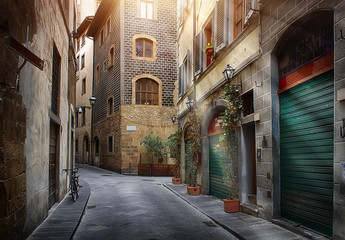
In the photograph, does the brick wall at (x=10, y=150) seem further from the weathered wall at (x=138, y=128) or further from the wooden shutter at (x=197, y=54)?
the weathered wall at (x=138, y=128)

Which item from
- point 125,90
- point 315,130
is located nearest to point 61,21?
point 315,130

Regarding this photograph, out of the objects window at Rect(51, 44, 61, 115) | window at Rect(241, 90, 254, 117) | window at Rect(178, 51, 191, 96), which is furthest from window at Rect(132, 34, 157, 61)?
window at Rect(241, 90, 254, 117)

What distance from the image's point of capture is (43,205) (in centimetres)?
729

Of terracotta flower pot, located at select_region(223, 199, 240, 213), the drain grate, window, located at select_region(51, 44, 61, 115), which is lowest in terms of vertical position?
the drain grate

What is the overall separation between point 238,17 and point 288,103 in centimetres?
368

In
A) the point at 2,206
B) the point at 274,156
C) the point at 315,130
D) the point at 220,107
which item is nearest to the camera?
the point at 2,206

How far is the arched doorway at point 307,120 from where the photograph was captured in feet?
17.8

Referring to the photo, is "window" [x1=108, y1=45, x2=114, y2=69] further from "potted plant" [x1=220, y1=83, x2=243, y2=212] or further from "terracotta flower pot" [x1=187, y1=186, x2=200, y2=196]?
"potted plant" [x1=220, y1=83, x2=243, y2=212]

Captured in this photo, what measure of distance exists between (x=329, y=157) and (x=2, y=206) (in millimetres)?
4687

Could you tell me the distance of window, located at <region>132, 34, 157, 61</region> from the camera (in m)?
23.5

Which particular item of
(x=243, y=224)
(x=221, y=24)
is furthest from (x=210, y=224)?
(x=221, y=24)

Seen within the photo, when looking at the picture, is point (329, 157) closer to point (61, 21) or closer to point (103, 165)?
point (61, 21)

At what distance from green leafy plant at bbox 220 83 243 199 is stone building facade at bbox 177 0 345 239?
195 millimetres

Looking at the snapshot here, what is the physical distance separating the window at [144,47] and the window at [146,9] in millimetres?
1384
